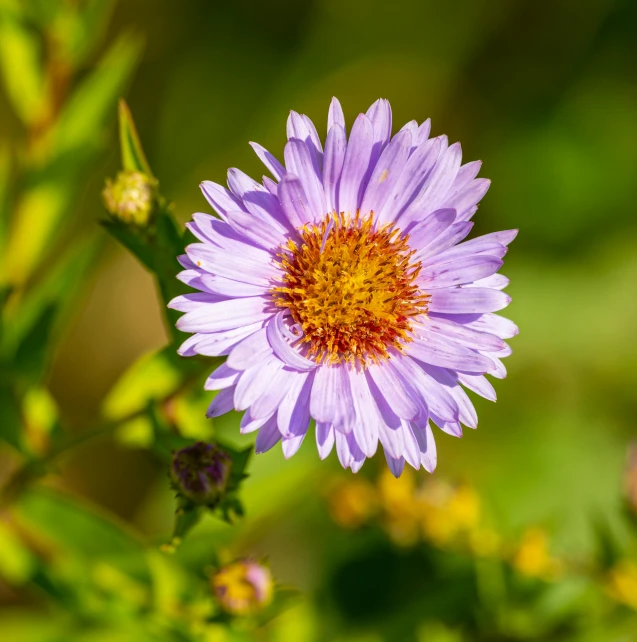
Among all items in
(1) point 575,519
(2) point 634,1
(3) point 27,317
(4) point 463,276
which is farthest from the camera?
(2) point 634,1

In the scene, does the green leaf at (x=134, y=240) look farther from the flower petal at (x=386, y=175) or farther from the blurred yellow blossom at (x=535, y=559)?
the blurred yellow blossom at (x=535, y=559)

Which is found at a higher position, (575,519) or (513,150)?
(513,150)

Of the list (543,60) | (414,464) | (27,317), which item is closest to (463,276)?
(414,464)

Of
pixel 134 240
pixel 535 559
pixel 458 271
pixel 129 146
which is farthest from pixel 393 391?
pixel 535 559

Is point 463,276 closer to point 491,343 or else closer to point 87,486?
point 491,343

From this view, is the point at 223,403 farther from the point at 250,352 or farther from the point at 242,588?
the point at 242,588

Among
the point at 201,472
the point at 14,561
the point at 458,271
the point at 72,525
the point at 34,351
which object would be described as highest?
the point at 458,271

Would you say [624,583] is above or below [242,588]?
above
